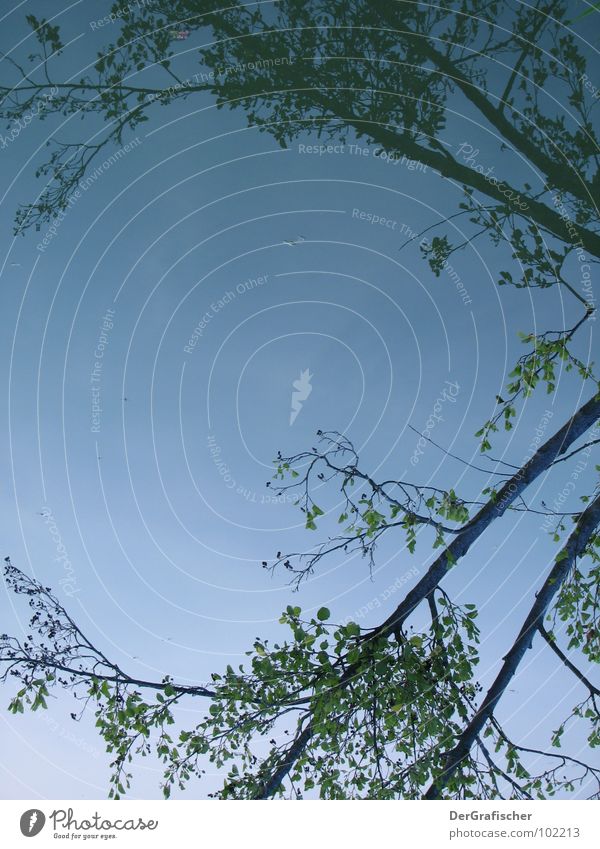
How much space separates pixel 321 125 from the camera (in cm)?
648

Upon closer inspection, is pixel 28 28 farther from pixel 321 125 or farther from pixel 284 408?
pixel 284 408

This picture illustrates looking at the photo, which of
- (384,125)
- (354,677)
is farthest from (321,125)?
(354,677)

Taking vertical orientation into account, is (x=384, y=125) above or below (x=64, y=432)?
above

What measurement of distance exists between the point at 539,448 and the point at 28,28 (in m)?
6.09

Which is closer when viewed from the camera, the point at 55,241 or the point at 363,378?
the point at 55,241

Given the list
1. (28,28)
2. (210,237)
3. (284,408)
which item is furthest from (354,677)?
(28,28)

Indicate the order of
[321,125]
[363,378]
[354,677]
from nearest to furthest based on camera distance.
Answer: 1. [354,677]
2. [321,125]
3. [363,378]

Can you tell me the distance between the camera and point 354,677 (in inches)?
197

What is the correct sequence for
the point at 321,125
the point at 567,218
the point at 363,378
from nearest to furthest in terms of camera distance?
1. the point at 567,218
2. the point at 321,125
3. the point at 363,378

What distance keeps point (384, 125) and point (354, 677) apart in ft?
17.4

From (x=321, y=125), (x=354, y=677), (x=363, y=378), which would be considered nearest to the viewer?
(x=354, y=677)
